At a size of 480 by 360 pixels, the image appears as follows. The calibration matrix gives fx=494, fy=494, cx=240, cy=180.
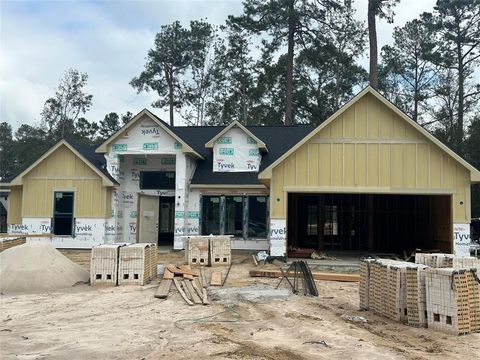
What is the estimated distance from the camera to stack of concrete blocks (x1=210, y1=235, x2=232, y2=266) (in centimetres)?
1712

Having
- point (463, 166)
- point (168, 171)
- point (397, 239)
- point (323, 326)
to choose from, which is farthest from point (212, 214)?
point (323, 326)

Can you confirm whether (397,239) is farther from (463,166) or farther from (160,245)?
(160,245)

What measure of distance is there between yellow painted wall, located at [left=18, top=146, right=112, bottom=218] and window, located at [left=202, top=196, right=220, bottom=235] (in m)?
4.23

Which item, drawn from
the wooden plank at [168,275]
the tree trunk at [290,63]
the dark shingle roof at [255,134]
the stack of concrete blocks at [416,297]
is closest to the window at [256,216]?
the dark shingle roof at [255,134]

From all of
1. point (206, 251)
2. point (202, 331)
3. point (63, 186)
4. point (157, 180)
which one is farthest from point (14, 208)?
point (202, 331)

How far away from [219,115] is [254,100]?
4121mm

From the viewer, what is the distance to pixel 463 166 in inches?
674

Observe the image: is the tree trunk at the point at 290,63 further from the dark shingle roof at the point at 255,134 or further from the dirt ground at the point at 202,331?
the dirt ground at the point at 202,331

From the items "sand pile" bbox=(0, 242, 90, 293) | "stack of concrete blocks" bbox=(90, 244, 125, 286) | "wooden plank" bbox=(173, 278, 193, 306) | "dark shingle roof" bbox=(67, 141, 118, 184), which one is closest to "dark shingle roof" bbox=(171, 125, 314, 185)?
"dark shingle roof" bbox=(67, 141, 118, 184)

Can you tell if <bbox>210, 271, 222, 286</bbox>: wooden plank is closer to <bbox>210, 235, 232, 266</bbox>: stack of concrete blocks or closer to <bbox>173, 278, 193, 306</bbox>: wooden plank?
<bbox>173, 278, 193, 306</bbox>: wooden plank

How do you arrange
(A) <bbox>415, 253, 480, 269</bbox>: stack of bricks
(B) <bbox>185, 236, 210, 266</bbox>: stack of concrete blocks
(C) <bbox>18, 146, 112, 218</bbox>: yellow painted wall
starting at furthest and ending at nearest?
1. (C) <bbox>18, 146, 112, 218</bbox>: yellow painted wall
2. (B) <bbox>185, 236, 210, 266</bbox>: stack of concrete blocks
3. (A) <bbox>415, 253, 480, 269</bbox>: stack of bricks

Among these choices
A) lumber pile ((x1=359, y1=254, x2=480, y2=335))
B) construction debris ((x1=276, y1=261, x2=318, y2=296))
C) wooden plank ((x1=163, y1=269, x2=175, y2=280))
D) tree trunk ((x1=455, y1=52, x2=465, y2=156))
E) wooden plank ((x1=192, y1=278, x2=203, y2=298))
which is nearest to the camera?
lumber pile ((x1=359, y1=254, x2=480, y2=335))

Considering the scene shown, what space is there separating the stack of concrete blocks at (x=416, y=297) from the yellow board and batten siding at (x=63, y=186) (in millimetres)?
15353

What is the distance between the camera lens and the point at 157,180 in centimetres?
2348
